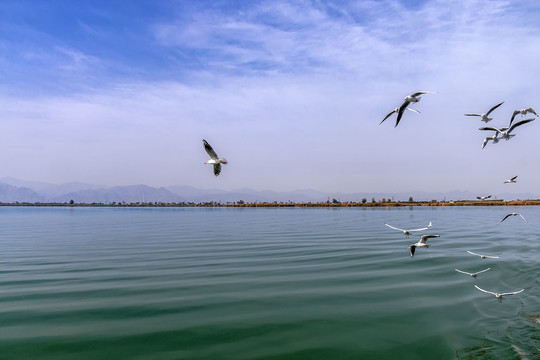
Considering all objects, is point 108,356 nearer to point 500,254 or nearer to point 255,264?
point 255,264

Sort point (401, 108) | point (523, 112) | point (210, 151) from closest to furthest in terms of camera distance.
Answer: point (210, 151) < point (401, 108) < point (523, 112)

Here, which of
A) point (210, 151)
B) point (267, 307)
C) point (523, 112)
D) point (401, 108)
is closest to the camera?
point (210, 151)

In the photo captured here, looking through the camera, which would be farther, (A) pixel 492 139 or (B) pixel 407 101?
(A) pixel 492 139

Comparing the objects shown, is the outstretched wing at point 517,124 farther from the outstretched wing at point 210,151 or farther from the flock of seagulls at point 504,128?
the outstretched wing at point 210,151

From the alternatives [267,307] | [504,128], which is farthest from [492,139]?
[267,307]

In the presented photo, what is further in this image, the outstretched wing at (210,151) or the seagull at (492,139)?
the seagull at (492,139)

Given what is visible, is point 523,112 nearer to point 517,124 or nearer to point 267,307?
point 517,124

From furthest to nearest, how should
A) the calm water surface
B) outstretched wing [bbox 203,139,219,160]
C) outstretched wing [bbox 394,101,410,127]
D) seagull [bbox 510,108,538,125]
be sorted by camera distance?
seagull [bbox 510,108,538,125] < outstretched wing [bbox 394,101,410,127] < outstretched wing [bbox 203,139,219,160] < the calm water surface

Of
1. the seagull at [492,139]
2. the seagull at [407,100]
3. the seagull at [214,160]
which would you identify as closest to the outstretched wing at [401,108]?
the seagull at [407,100]

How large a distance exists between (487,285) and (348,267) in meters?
5.32

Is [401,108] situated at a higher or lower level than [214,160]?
higher

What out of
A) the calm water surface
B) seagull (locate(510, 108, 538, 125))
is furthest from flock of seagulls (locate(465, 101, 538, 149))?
the calm water surface

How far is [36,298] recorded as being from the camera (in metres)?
11.7

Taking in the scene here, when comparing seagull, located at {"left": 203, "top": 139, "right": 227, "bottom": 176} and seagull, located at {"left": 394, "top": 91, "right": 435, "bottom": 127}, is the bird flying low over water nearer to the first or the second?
seagull, located at {"left": 394, "top": 91, "right": 435, "bottom": 127}
